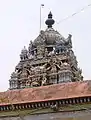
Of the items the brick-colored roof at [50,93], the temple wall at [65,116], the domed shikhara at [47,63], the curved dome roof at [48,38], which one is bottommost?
the temple wall at [65,116]

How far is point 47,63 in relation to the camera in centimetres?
2802

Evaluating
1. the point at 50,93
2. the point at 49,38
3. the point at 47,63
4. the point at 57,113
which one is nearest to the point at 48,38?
the point at 49,38

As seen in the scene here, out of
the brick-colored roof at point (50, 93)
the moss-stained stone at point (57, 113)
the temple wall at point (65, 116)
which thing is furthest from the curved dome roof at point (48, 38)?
the temple wall at point (65, 116)

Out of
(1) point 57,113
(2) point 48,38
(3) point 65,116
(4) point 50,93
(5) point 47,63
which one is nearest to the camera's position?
(3) point 65,116

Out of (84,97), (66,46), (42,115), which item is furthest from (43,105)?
(66,46)

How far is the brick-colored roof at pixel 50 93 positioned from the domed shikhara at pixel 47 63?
11012mm

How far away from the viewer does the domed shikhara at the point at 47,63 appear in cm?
2694

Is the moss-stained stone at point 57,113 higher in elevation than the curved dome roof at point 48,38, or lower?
lower

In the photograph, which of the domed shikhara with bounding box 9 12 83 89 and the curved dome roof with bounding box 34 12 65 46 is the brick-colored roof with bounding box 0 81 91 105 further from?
the curved dome roof with bounding box 34 12 65 46

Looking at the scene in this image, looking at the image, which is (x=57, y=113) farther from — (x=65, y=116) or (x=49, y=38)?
(x=49, y=38)

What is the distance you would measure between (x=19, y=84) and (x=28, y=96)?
526 inches

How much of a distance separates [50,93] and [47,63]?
13.8 meters

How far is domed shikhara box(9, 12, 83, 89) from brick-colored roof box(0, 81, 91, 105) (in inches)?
434

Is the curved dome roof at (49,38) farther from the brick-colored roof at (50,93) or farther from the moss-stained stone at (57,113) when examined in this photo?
the moss-stained stone at (57,113)
